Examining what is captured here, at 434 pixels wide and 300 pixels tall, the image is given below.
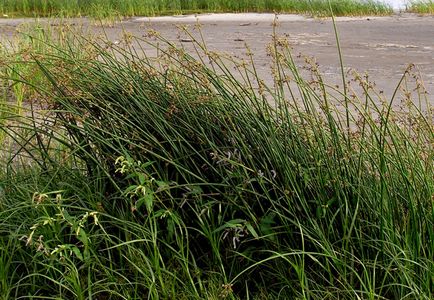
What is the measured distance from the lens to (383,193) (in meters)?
2.24

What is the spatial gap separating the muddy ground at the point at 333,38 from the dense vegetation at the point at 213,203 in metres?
3.27

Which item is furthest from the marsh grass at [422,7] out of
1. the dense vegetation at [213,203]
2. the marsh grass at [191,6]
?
the dense vegetation at [213,203]

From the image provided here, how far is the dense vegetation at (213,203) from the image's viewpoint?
84.7 inches

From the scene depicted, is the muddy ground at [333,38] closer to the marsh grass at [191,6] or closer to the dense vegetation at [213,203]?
the marsh grass at [191,6]

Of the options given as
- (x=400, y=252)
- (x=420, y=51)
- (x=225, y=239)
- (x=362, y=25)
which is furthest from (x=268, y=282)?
(x=362, y=25)

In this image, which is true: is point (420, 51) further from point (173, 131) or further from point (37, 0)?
point (37, 0)

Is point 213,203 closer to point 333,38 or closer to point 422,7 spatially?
point 333,38

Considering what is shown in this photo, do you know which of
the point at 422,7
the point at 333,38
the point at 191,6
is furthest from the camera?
the point at 191,6

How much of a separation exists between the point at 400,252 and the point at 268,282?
1.33 feet

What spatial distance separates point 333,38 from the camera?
10.0 m

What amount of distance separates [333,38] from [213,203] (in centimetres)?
815

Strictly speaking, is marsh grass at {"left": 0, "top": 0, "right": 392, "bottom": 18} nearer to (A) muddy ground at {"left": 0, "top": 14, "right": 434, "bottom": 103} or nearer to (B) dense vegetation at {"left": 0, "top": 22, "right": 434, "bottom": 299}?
(A) muddy ground at {"left": 0, "top": 14, "right": 434, "bottom": 103}

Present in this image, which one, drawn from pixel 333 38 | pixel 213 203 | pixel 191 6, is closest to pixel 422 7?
pixel 191 6

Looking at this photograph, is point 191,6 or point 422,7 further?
point 191,6
